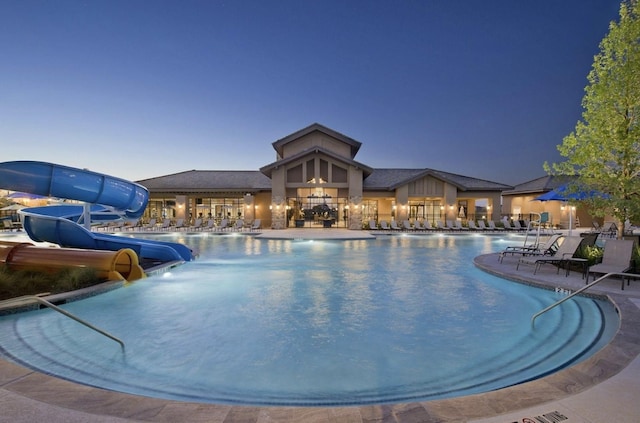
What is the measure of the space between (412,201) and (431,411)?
30.6m

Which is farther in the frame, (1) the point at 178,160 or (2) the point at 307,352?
(1) the point at 178,160

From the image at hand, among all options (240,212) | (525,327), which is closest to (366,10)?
(240,212)

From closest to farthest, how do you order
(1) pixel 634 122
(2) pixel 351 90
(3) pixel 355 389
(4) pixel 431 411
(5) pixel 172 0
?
1. (4) pixel 431 411
2. (3) pixel 355 389
3. (1) pixel 634 122
4. (5) pixel 172 0
5. (2) pixel 351 90

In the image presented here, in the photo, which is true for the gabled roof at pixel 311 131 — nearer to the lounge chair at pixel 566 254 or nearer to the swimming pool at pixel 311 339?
the swimming pool at pixel 311 339

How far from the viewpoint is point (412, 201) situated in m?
32.2

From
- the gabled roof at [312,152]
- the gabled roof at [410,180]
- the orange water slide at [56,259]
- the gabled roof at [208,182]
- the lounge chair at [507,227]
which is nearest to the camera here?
the orange water slide at [56,259]

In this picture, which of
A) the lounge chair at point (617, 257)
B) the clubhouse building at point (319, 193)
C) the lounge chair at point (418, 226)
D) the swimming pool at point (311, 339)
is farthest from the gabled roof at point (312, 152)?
the lounge chair at point (617, 257)

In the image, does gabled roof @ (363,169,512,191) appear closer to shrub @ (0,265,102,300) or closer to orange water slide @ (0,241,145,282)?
orange water slide @ (0,241,145,282)

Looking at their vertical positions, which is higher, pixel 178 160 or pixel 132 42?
pixel 132 42

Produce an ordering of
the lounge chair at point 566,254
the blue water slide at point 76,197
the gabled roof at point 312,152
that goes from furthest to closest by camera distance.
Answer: the gabled roof at point 312,152 < the blue water slide at point 76,197 < the lounge chair at point 566,254

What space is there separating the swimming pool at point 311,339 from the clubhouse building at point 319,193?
19.2 meters

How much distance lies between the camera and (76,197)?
11.0m

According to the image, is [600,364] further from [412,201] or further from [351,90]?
[351,90]

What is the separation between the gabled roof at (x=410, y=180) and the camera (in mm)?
29688
